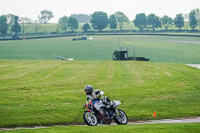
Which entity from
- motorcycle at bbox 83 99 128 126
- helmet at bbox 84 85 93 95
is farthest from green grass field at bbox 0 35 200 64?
helmet at bbox 84 85 93 95

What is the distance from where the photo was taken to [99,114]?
1598 centimetres

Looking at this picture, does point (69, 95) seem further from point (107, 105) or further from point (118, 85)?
point (107, 105)


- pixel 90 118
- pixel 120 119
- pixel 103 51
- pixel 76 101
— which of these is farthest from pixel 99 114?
pixel 103 51

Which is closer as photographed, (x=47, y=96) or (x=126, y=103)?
(x=126, y=103)

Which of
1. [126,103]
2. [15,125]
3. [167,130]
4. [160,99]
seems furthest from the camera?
[160,99]

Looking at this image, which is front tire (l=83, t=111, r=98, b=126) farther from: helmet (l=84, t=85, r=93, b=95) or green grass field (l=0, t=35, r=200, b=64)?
green grass field (l=0, t=35, r=200, b=64)

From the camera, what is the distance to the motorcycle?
620 inches

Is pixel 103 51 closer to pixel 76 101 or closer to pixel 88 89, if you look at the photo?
pixel 76 101

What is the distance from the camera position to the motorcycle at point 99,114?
15.7m

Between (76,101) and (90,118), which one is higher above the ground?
(90,118)

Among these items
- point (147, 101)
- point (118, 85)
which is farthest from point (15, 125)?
point (118, 85)

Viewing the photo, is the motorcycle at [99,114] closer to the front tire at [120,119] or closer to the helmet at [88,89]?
the front tire at [120,119]

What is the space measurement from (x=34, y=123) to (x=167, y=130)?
706 centimetres

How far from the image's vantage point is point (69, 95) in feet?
80.3
